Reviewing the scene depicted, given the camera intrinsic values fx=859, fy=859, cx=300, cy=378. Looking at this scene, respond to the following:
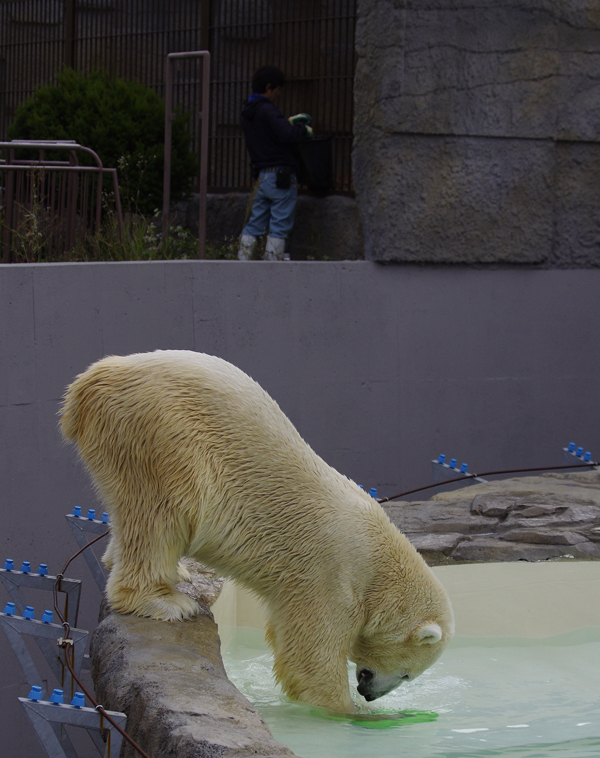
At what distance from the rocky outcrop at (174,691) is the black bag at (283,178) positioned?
4243mm

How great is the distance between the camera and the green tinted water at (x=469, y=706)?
2.61 metres

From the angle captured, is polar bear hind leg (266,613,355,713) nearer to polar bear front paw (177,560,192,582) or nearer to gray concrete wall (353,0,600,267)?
polar bear front paw (177,560,192,582)

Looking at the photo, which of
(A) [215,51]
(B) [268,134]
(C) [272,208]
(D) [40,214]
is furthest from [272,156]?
(A) [215,51]

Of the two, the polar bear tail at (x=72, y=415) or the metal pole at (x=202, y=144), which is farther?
the metal pole at (x=202, y=144)

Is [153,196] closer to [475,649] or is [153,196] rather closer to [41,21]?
[41,21]

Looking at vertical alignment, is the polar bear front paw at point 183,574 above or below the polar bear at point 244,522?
below

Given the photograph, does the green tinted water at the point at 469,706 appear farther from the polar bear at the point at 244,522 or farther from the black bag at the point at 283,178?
the black bag at the point at 283,178

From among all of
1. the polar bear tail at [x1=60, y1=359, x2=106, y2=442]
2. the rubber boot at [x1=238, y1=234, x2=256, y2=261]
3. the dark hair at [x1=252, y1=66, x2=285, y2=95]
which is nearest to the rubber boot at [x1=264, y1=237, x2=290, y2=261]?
the rubber boot at [x1=238, y1=234, x2=256, y2=261]

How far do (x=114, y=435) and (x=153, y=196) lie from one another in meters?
4.98

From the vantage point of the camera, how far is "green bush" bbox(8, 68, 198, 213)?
7.24 meters

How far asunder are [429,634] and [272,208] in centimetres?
446

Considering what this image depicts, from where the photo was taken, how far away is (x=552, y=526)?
4.20 metres

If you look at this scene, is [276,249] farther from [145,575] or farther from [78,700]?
[78,700]

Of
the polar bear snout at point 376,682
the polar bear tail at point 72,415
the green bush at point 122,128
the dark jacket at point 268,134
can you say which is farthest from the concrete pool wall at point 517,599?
the green bush at point 122,128
